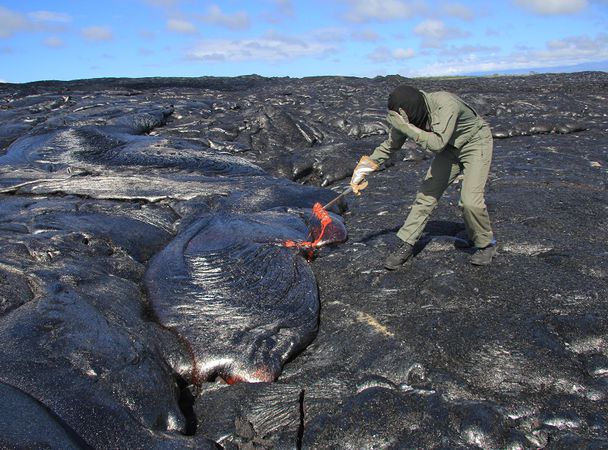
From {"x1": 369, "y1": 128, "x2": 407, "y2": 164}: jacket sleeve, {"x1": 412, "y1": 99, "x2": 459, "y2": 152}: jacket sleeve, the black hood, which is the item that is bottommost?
{"x1": 369, "y1": 128, "x2": 407, "y2": 164}: jacket sleeve

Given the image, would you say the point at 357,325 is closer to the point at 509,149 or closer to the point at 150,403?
the point at 150,403

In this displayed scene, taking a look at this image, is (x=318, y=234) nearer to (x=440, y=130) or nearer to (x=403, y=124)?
(x=403, y=124)

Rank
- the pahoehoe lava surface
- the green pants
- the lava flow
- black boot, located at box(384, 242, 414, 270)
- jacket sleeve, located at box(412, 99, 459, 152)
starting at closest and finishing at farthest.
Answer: the pahoehoe lava surface → jacket sleeve, located at box(412, 99, 459, 152) → the green pants → black boot, located at box(384, 242, 414, 270) → the lava flow

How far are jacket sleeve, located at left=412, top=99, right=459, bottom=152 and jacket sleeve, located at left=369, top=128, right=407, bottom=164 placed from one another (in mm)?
402

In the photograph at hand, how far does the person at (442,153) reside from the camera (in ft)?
17.6

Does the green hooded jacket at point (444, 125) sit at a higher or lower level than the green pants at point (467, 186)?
higher

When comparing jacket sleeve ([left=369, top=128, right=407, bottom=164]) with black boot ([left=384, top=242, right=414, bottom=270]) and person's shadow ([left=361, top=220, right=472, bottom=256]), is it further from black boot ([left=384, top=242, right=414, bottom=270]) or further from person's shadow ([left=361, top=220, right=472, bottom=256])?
person's shadow ([left=361, top=220, right=472, bottom=256])

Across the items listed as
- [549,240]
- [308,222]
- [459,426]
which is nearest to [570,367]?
[459,426]

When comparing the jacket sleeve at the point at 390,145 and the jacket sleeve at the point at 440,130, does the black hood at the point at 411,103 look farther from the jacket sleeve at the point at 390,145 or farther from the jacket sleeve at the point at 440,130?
the jacket sleeve at the point at 390,145

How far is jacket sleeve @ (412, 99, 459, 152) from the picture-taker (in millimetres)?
5316

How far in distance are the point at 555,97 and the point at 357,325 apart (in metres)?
14.9

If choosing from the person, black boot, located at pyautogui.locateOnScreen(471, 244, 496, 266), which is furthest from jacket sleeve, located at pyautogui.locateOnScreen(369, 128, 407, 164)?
black boot, located at pyautogui.locateOnScreen(471, 244, 496, 266)

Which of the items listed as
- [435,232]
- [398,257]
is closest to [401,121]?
[398,257]

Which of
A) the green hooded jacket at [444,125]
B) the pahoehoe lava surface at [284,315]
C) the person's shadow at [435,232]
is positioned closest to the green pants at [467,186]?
the green hooded jacket at [444,125]
